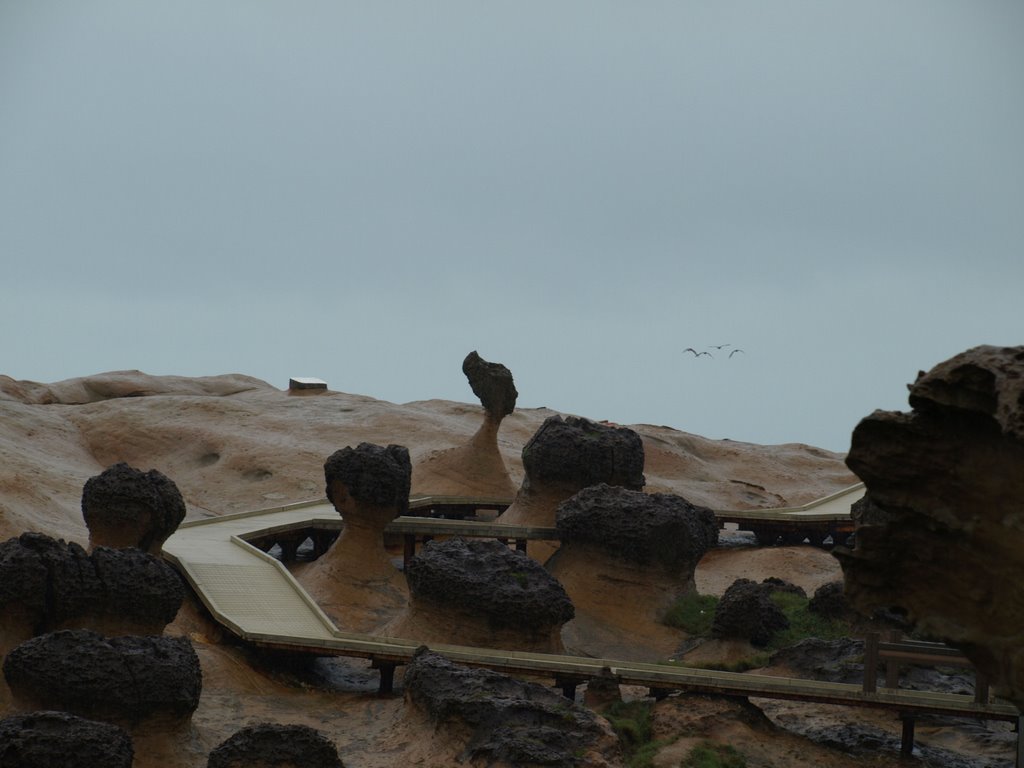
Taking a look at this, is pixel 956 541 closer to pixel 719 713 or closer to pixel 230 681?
pixel 719 713

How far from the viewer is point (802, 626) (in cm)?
2177

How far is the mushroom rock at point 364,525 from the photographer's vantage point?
2281 cm

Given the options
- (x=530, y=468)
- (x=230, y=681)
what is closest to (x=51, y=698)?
(x=230, y=681)

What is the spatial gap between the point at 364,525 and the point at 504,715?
8.85 metres

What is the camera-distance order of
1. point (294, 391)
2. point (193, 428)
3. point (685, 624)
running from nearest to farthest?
point (685, 624), point (193, 428), point (294, 391)

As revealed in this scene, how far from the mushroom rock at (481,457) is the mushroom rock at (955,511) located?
2144 centimetres

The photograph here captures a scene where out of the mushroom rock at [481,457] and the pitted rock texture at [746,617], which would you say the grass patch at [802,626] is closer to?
the pitted rock texture at [746,617]

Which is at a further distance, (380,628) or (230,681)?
(380,628)

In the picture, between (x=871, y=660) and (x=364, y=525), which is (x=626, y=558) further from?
(x=871, y=660)

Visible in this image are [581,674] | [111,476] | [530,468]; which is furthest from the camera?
[530,468]

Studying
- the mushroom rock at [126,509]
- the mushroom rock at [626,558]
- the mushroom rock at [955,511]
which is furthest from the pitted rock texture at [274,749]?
the mushroom rock at [626,558]

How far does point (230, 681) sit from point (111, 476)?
12.7 feet

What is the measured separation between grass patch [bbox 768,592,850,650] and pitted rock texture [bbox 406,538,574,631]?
3349 millimetres

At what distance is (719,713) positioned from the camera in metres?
16.7
